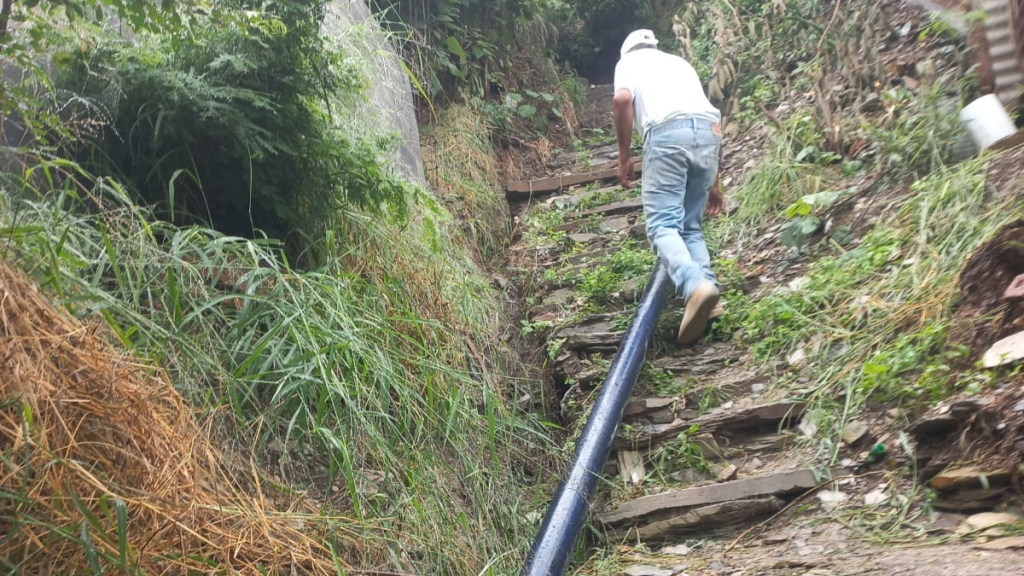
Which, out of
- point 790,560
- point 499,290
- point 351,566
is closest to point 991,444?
point 790,560

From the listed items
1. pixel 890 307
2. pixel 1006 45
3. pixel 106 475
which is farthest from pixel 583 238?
pixel 106 475

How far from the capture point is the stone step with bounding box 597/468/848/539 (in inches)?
99.3

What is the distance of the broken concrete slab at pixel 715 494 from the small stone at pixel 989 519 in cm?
47

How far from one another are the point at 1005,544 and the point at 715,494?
3.04 feet

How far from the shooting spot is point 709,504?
8.60 ft

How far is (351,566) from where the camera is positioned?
2.01 m

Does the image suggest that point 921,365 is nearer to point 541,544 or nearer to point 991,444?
point 991,444

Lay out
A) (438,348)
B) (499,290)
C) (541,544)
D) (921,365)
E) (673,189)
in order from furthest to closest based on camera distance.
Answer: (499,290) → (673,189) → (438,348) → (921,365) → (541,544)

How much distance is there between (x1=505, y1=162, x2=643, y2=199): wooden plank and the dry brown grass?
3.85m

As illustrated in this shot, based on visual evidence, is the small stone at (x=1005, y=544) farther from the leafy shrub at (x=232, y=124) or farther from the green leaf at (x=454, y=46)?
the green leaf at (x=454, y=46)

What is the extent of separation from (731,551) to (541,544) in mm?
599

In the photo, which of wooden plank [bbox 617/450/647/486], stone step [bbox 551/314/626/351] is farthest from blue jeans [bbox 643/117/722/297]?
wooden plank [bbox 617/450/647/486]

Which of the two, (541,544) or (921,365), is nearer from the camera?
(541,544)

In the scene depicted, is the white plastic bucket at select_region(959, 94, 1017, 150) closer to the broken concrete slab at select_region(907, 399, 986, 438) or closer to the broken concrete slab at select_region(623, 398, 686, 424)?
the broken concrete slab at select_region(907, 399, 986, 438)
